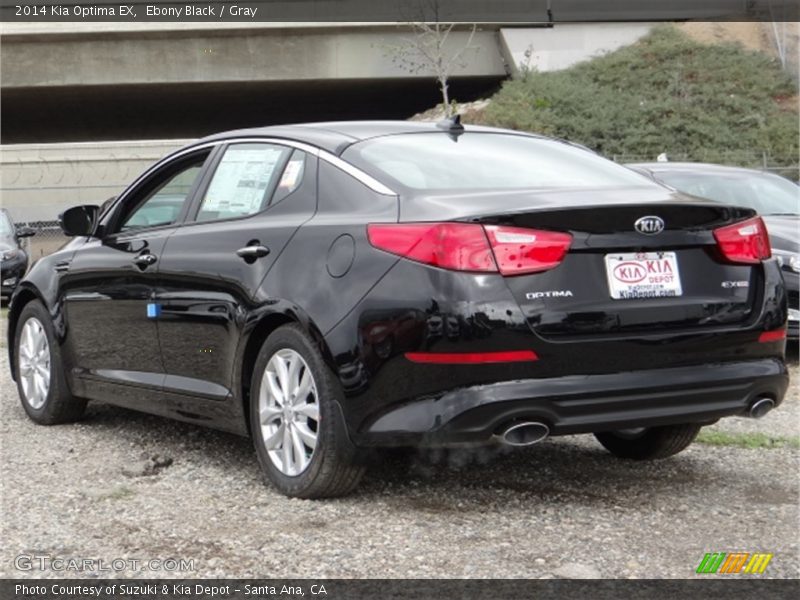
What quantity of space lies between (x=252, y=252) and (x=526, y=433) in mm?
1469

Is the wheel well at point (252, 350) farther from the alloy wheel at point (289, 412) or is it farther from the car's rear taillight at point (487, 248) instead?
the car's rear taillight at point (487, 248)

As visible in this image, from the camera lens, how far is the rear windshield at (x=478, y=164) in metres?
5.29

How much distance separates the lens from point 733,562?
14.4 feet

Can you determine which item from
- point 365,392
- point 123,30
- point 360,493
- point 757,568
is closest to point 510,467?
point 360,493

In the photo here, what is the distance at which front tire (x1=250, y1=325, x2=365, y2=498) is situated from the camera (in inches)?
197

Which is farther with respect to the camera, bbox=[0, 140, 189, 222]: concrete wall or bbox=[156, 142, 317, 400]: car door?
bbox=[0, 140, 189, 222]: concrete wall

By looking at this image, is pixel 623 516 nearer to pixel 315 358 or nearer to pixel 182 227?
pixel 315 358

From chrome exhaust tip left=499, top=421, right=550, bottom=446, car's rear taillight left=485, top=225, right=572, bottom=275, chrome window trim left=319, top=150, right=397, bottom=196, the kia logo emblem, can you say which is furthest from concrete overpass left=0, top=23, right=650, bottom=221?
chrome exhaust tip left=499, top=421, right=550, bottom=446

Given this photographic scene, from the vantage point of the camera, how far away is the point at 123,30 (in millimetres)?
44219

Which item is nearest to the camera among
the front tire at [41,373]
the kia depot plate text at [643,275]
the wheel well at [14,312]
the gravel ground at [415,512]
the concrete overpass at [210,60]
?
the gravel ground at [415,512]

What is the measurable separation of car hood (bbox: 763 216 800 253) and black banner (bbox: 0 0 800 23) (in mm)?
33939

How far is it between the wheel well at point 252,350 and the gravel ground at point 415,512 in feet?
1.23

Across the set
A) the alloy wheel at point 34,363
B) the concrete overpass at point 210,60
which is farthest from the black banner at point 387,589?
the concrete overpass at point 210,60

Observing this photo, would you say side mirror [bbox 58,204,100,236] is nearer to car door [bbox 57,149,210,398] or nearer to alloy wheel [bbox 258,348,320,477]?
car door [bbox 57,149,210,398]
